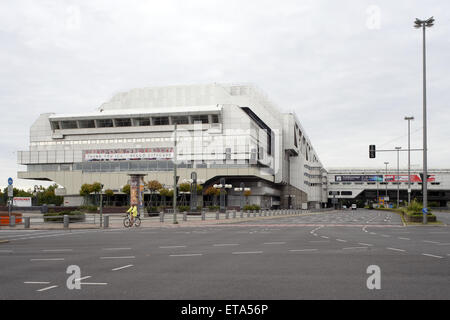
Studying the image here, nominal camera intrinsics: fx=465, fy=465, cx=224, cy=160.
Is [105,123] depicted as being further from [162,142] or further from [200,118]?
[200,118]

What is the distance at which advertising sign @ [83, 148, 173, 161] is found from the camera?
3942 inches

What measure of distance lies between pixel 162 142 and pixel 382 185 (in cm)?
10415

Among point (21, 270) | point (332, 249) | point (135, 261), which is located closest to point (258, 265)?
point (135, 261)

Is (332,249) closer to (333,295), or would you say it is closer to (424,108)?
(333,295)

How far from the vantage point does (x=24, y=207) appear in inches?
2625

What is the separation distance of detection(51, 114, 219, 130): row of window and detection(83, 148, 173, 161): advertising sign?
643 cm

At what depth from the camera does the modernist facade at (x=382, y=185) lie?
166125mm

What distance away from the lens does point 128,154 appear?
102m

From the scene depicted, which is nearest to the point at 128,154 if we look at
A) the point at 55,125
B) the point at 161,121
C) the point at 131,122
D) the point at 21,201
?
the point at 131,122

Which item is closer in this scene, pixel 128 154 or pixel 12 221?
pixel 12 221

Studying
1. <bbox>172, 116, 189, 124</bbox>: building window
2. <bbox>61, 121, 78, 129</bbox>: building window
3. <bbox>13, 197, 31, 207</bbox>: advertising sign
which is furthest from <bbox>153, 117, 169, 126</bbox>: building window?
<bbox>13, 197, 31, 207</bbox>: advertising sign
